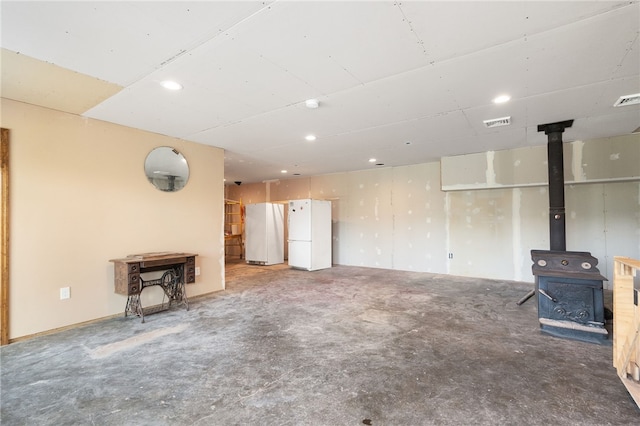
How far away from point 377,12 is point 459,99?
1.79 meters

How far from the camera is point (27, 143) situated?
317cm

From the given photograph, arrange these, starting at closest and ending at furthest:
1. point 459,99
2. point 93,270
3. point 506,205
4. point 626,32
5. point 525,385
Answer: point 626,32, point 525,385, point 459,99, point 93,270, point 506,205

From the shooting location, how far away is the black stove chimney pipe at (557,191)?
3838 mm

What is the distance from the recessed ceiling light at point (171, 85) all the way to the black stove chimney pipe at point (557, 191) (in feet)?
15.7

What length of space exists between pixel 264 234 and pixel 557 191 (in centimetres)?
638

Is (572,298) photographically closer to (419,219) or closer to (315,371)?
(315,371)

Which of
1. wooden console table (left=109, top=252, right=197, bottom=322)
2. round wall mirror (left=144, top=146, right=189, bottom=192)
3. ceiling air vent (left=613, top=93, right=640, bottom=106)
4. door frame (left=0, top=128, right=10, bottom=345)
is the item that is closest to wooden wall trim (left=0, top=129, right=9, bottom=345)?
door frame (left=0, top=128, right=10, bottom=345)

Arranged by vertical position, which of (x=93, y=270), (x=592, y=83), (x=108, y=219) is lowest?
(x=93, y=270)

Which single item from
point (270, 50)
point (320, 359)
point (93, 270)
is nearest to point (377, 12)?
point (270, 50)

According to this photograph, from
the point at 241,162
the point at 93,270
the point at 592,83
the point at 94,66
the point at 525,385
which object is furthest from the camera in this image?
the point at 241,162

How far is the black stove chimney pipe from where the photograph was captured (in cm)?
384

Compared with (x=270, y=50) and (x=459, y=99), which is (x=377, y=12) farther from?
(x=459, y=99)

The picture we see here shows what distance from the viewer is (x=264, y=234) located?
7969 mm

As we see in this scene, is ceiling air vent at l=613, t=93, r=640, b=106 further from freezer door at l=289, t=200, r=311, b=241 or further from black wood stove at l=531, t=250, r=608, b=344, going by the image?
freezer door at l=289, t=200, r=311, b=241
